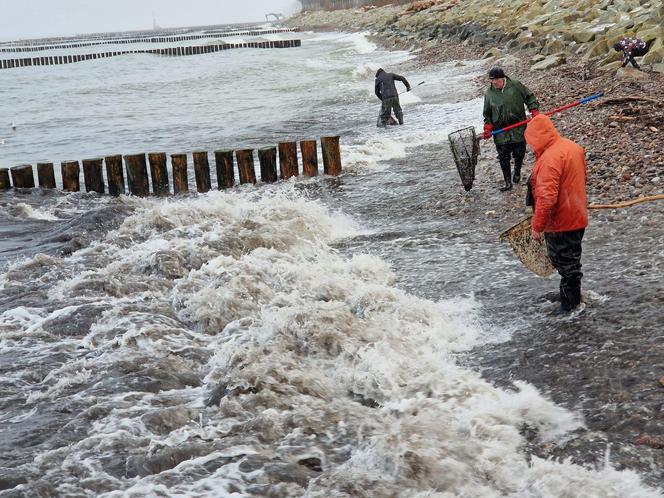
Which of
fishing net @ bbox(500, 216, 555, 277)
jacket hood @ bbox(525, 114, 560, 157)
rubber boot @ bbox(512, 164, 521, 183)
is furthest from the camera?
rubber boot @ bbox(512, 164, 521, 183)

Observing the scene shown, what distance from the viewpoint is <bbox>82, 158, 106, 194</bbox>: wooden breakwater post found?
13.4 metres

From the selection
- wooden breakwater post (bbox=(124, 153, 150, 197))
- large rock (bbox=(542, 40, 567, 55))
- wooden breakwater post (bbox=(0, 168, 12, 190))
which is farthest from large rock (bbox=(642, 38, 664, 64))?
wooden breakwater post (bbox=(0, 168, 12, 190))

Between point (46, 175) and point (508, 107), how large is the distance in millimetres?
8947

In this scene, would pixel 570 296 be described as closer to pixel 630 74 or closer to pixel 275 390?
pixel 275 390

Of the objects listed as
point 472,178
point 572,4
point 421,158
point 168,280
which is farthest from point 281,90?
point 168,280

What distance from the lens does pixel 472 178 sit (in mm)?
10445

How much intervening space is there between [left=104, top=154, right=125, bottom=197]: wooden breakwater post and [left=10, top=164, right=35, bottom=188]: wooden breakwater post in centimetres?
165

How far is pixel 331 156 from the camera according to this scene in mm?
13406

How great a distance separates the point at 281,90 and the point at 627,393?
27124 mm

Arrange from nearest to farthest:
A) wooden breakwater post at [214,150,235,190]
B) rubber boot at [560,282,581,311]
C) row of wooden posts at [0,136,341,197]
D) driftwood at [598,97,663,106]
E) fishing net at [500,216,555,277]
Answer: rubber boot at [560,282,581,311] → fishing net at [500,216,555,277] → driftwood at [598,97,663,106] → wooden breakwater post at [214,150,235,190] → row of wooden posts at [0,136,341,197]

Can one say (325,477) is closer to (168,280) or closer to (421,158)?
(168,280)

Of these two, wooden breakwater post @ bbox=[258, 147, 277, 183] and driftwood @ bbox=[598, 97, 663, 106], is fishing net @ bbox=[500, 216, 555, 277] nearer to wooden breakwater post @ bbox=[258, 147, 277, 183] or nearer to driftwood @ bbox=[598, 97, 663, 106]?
driftwood @ bbox=[598, 97, 663, 106]

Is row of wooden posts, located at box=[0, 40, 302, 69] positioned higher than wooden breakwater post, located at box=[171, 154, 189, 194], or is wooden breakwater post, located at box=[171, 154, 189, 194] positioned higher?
row of wooden posts, located at box=[0, 40, 302, 69]

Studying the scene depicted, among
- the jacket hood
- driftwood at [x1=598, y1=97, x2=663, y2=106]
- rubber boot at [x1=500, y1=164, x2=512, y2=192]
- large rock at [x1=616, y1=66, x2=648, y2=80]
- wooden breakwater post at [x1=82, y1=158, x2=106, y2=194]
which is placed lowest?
rubber boot at [x1=500, y1=164, x2=512, y2=192]
